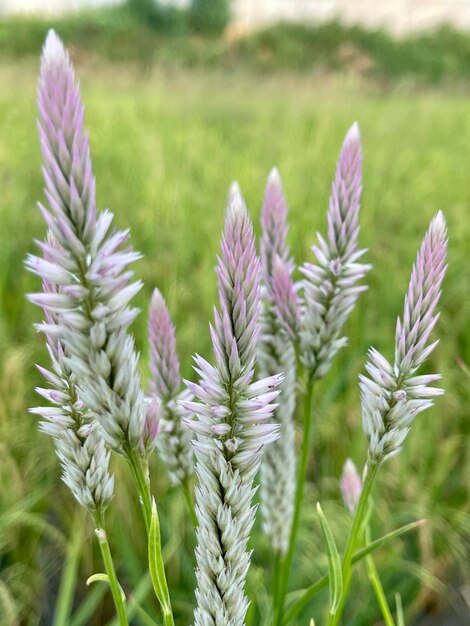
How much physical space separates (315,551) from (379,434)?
1231 mm

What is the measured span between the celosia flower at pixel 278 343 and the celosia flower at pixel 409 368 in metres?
0.18

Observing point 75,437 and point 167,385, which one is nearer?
point 75,437

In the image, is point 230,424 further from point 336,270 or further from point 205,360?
point 336,270

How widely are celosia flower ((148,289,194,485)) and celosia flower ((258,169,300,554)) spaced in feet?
0.48

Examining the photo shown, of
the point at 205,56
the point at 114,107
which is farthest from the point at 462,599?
the point at 205,56

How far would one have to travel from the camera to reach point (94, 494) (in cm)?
59

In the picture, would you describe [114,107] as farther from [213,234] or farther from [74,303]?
[74,303]

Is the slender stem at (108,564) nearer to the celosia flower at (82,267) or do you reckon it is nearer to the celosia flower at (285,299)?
the celosia flower at (82,267)

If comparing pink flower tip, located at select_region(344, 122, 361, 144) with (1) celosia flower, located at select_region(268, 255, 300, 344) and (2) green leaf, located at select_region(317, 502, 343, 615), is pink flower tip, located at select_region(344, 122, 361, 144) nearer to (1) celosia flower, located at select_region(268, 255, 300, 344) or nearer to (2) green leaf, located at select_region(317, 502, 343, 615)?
(1) celosia flower, located at select_region(268, 255, 300, 344)

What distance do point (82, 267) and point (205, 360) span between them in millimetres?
175

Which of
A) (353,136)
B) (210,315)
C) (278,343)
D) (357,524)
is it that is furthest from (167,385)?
(210,315)

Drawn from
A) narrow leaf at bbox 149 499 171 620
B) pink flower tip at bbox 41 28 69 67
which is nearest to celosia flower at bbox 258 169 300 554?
narrow leaf at bbox 149 499 171 620

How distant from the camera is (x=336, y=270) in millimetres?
777

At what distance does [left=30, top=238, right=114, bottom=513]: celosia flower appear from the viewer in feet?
1.85
